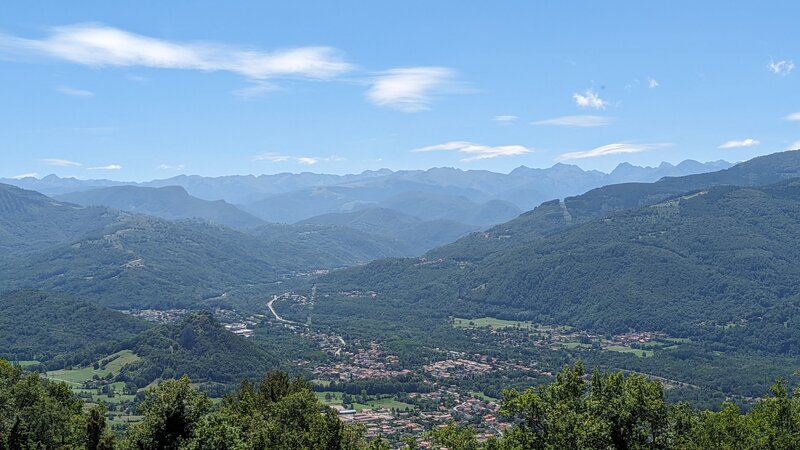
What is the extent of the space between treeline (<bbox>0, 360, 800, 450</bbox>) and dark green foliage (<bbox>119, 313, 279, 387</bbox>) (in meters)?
109

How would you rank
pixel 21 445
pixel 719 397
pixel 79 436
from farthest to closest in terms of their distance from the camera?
pixel 719 397
pixel 79 436
pixel 21 445

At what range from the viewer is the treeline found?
3472 cm

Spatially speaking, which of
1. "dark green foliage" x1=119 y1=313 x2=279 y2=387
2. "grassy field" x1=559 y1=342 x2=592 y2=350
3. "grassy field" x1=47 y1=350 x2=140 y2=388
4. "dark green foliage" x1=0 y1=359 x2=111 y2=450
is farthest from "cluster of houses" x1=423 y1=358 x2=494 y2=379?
"dark green foliage" x1=0 y1=359 x2=111 y2=450

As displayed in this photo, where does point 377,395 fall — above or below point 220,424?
below

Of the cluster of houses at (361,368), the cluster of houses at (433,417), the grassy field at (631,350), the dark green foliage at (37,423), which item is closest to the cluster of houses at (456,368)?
the cluster of houses at (361,368)

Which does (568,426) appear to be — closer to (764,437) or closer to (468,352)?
(764,437)

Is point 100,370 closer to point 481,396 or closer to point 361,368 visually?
point 361,368

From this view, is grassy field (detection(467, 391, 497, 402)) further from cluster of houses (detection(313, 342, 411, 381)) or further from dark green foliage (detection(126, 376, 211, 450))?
dark green foliage (detection(126, 376, 211, 450))

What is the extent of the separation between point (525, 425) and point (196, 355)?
13677 centimetres

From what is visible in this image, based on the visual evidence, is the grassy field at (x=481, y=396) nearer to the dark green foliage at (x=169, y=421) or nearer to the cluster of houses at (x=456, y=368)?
the cluster of houses at (x=456, y=368)

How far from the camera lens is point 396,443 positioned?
315 feet

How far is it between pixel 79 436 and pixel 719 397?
126m

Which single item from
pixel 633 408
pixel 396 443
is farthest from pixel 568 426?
pixel 396 443

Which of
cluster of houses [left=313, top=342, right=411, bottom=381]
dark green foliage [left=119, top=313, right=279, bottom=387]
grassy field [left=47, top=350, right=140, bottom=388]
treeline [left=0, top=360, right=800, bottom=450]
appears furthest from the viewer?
cluster of houses [left=313, top=342, right=411, bottom=381]
